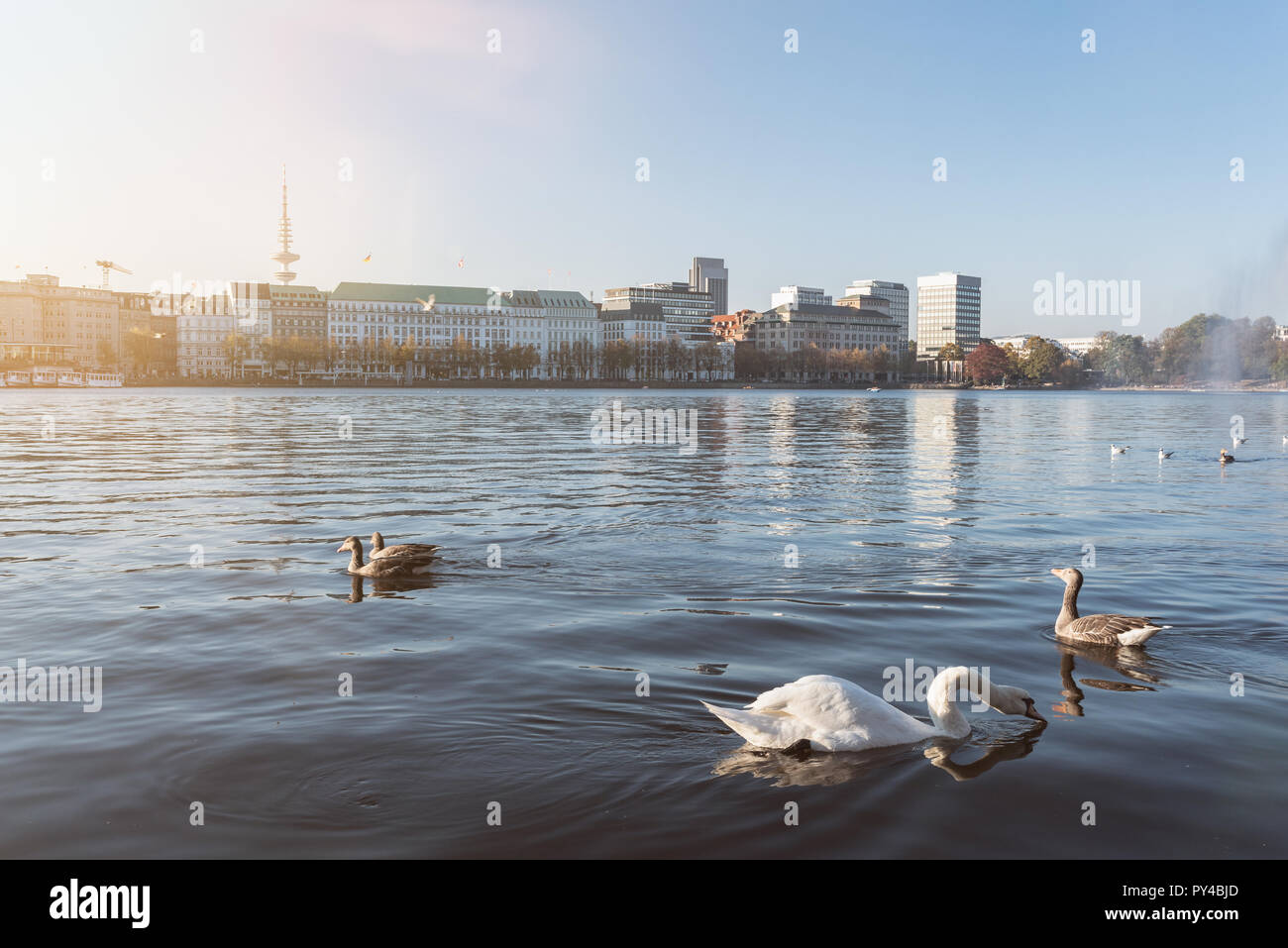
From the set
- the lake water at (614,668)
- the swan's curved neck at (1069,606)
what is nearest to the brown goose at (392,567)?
the lake water at (614,668)

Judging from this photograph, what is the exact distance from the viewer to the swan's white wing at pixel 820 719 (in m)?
7.86

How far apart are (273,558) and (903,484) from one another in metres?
17.3

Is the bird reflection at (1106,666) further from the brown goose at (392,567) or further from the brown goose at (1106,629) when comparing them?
the brown goose at (392,567)

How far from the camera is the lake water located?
683 centimetres

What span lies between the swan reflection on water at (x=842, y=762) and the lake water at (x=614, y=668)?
0.13 feet

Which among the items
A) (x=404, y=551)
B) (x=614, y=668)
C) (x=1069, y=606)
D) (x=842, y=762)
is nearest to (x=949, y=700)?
(x=842, y=762)

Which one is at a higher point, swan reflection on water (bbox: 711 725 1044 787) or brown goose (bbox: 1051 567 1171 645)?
brown goose (bbox: 1051 567 1171 645)

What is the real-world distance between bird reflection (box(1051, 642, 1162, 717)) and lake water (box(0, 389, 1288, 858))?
5 cm

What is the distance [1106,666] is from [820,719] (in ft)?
13.9
